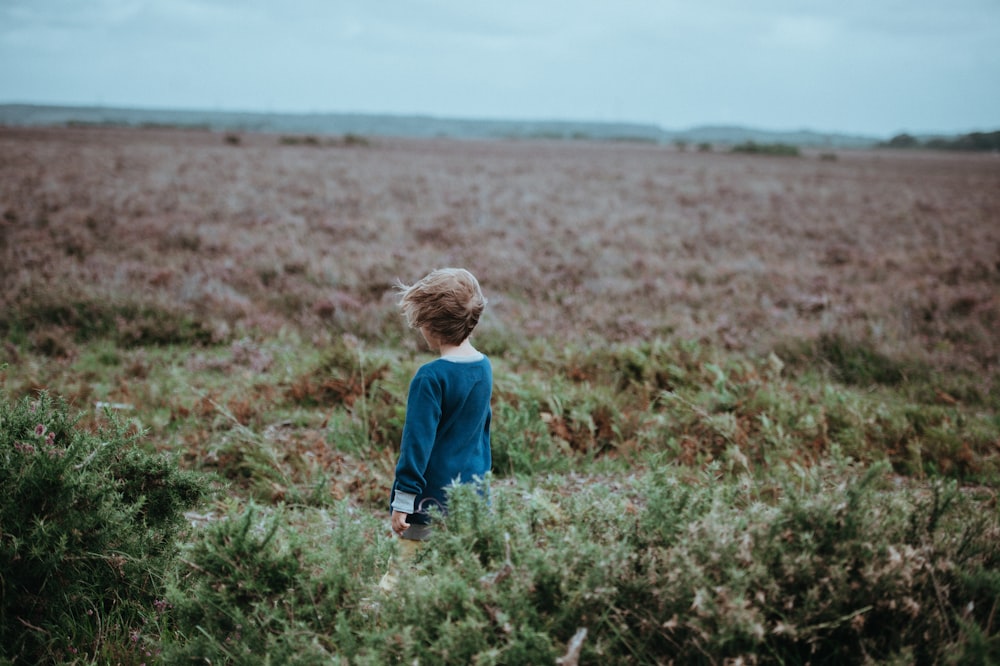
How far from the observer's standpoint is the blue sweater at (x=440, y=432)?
275 cm

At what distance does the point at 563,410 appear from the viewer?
5.64 metres

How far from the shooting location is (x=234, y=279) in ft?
33.6

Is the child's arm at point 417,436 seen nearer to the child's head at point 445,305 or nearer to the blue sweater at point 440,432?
the blue sweater at point 440,432

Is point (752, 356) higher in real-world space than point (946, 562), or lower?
lower

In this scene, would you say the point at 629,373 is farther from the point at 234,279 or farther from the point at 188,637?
the point at 234,279

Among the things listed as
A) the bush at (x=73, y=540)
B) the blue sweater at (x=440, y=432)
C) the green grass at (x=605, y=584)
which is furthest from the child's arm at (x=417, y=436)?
the bush at (x=73, y=540)

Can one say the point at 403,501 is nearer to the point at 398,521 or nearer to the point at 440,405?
the point at 398,521

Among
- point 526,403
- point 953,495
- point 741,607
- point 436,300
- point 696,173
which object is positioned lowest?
point 526,403

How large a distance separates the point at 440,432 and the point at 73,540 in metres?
1.62

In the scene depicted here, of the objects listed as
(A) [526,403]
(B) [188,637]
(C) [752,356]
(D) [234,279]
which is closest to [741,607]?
(B) [188,637]

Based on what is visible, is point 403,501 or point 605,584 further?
point 403,501

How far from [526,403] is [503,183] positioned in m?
21.5

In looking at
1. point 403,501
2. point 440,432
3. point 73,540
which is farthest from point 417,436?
point 73,540

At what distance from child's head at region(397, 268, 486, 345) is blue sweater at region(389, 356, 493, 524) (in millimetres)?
144
